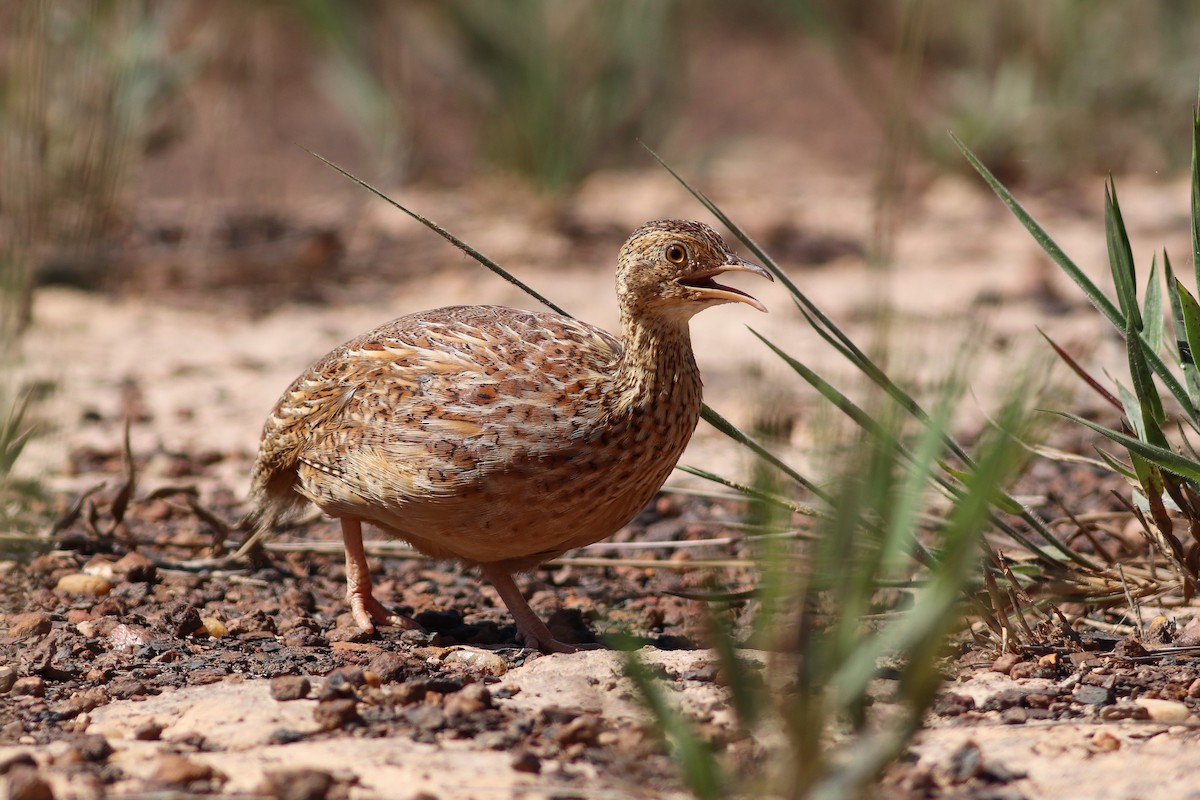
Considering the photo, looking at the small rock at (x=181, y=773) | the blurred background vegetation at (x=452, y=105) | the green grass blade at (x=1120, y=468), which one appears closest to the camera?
the small rock at (x=181, y=773)

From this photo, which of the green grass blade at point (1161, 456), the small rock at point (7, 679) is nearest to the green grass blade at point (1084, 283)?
the green grass blade at point (1161, 456)

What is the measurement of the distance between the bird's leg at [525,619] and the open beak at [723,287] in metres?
1.09

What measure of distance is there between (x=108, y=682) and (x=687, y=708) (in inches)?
64.2

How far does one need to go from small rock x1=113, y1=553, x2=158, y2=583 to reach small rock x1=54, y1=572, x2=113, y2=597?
0.27ft

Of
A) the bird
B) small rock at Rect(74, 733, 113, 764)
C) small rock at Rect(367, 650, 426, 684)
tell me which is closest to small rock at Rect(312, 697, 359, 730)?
small rock at Rect(367, 650, 426, 684)

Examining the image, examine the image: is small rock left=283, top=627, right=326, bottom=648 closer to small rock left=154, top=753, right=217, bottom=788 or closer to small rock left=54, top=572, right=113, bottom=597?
small rock left=54, top=572, right=113, bottom=597

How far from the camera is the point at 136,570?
485 cm

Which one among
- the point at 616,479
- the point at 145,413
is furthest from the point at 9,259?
the point at 145,413

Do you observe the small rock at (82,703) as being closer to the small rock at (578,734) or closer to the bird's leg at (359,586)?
the bird's leg at (359,586)

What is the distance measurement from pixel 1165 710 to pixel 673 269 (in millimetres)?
1826

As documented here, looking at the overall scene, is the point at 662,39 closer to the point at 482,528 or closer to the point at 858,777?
the point at 482,528

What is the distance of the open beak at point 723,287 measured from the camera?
416 centimetres

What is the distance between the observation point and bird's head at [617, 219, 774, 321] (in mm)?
4246

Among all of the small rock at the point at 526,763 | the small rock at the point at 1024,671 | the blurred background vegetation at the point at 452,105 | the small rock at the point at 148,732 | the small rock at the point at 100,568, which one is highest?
the blurred background vegetation at the point at 452,105
